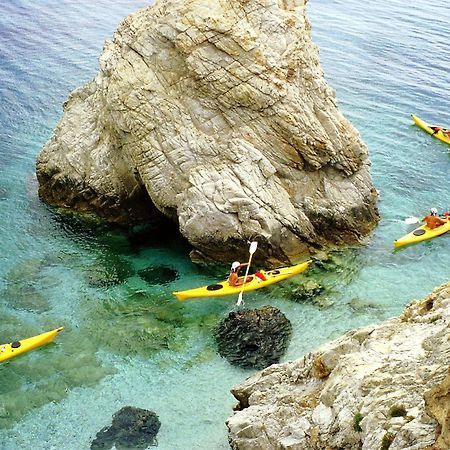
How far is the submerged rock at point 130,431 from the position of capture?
16766 mm

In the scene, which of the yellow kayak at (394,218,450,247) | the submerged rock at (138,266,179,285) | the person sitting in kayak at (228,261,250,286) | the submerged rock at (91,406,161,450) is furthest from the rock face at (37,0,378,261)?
the submerged rock at (91,406,161,450)

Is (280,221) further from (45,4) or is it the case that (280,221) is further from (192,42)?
(45,4)

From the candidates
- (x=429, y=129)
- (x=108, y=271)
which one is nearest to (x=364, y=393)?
(x=108, y=271)

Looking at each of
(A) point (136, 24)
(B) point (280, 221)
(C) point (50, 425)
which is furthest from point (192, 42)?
(C) point (50, 425)

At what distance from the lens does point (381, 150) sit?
35000 mm

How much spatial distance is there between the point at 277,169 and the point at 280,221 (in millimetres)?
2237

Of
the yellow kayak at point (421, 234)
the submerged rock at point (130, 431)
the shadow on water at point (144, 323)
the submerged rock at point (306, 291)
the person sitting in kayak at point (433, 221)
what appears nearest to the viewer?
the submerged rock at point (130, 431)

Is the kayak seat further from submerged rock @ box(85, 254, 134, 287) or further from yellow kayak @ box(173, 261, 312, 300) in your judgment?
submerged rock @ box(85, 254, 134, 287)

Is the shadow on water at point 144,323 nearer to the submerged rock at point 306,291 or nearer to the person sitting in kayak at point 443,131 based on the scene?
the submerged rock at point 306,291

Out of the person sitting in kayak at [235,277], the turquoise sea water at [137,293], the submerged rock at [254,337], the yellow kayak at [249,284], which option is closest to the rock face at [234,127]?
the yellow kayak at [249,284]

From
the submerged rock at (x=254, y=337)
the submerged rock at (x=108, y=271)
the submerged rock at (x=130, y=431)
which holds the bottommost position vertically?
the submerged rock at (x=130, y=431)

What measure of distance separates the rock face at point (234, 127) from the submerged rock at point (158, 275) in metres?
1.47

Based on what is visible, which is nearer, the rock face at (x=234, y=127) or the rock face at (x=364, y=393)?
the rock face at (x=364, y=393)

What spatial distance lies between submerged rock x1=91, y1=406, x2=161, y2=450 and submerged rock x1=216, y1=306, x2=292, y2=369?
11.8ft
